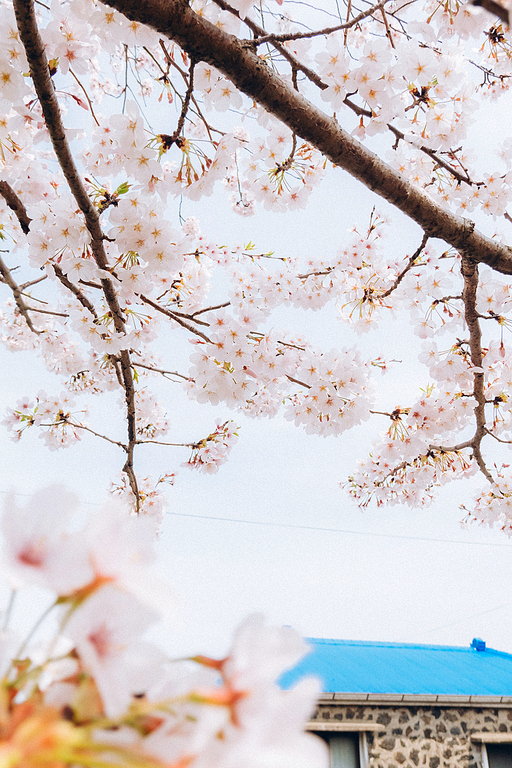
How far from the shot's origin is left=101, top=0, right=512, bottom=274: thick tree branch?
1.19 metres

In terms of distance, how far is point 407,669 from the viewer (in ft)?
17.6

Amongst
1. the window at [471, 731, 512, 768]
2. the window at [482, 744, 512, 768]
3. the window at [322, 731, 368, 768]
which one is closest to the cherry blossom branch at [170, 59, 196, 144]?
the window at [322, 731, 368, 768]

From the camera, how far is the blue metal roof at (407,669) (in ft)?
15.3

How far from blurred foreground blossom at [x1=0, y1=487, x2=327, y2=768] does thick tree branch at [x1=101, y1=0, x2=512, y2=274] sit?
4.41ft

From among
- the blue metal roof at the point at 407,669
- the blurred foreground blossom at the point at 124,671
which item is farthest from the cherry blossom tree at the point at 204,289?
the blue metal roof at the point at 407,669

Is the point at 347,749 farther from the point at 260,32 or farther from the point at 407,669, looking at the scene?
the point at 260,32

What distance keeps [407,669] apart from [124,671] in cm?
627

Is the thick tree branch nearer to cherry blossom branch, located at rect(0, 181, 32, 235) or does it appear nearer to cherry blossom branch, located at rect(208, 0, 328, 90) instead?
cherry blossom branch, located at rect(208, 0, 328, 90)

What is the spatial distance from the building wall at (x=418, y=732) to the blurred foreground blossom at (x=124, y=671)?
4775 millimetres

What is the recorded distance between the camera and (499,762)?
4531mm

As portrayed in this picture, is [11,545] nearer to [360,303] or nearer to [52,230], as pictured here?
[52,230]

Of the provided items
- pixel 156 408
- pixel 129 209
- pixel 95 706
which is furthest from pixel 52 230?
pixel 156 408

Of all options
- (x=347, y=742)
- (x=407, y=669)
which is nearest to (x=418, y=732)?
(x=347, y=742)

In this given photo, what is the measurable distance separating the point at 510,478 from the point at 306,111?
3.72 m
